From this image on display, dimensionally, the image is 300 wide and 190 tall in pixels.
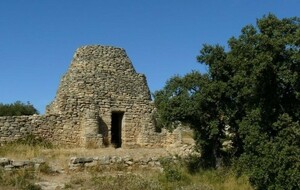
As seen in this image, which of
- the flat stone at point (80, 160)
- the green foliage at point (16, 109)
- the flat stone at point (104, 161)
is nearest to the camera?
the flat stone at point (80, 160)

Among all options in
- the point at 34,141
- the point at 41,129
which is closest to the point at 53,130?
the point at 41,129

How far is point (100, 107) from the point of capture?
2241cm

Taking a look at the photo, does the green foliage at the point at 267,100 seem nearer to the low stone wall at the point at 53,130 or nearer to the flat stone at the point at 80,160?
the flat stone at the point at 80,160

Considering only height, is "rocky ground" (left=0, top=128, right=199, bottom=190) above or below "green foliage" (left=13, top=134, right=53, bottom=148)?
below

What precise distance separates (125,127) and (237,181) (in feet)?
35.5

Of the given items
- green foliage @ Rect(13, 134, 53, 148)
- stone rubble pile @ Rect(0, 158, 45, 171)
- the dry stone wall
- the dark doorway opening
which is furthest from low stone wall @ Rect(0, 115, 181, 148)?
stone rubble pile @ Rect(0, 158, 45, 171)

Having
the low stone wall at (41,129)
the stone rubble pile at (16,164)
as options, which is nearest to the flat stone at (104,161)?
the stone rubble pile at (16,164)

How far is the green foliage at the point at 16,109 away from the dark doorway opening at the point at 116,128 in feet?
48.1

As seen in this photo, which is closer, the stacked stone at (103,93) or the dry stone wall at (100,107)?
the dry stone wall at (100,107)

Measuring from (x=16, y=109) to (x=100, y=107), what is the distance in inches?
699

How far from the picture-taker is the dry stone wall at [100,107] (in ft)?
Result: 70.2

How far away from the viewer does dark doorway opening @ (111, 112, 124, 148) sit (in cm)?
2345

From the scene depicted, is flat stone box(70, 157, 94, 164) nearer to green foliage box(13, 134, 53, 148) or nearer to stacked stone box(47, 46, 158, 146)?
green foliage box(13, 134, 53, 148)

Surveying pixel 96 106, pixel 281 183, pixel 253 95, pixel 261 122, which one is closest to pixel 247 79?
pixel 253 95
